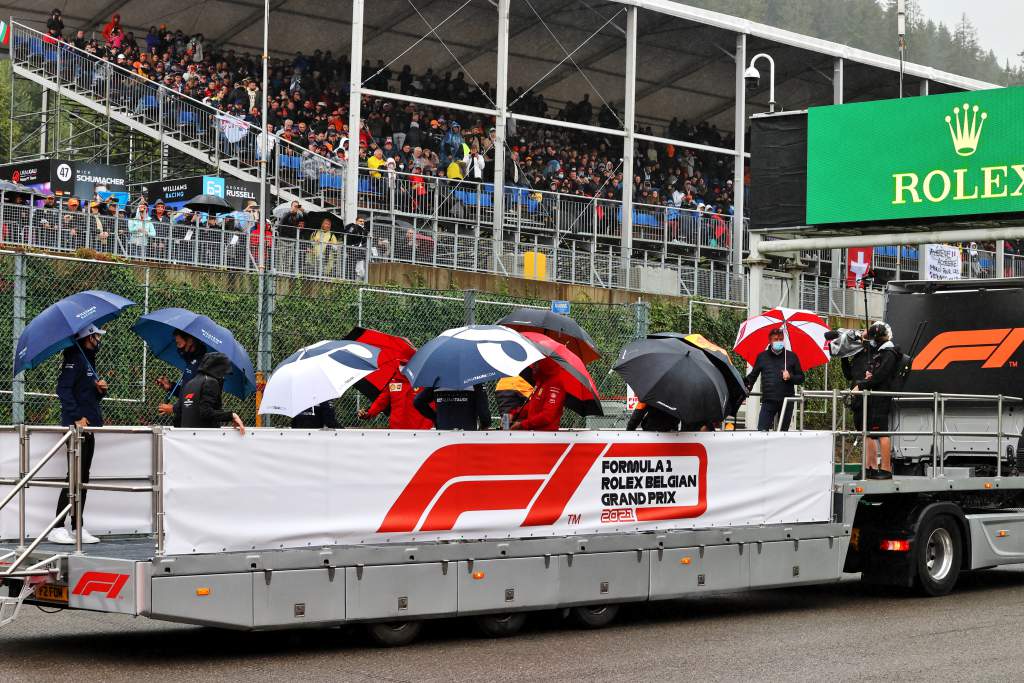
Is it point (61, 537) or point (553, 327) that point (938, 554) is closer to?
point (553, 327)

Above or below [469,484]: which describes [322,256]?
above

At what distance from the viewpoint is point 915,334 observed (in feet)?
54.2

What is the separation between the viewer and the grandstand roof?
38.1 m

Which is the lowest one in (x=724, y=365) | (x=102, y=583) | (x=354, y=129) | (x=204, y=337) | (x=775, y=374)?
(x=102, y=583)

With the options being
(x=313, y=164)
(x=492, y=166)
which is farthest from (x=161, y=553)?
(x=492, y=166)

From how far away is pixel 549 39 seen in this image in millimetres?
40438

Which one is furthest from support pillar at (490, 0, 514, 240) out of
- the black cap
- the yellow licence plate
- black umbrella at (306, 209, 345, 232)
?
the yellow licence plate

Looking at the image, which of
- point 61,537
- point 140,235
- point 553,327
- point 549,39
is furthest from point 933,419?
point 549,39

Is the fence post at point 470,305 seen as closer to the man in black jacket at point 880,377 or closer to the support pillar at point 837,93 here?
the man in black jacket at point 880,377

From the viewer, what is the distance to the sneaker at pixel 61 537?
1018cm

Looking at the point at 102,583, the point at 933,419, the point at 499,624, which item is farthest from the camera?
the point at 933,419

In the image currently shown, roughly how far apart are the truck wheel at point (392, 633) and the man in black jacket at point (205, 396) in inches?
78.8

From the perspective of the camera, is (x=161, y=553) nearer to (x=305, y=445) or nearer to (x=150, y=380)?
(x=305, y=445)

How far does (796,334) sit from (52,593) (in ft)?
33.3
